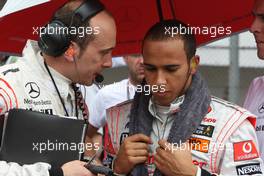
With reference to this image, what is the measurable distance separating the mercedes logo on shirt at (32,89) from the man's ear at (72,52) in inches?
8.1

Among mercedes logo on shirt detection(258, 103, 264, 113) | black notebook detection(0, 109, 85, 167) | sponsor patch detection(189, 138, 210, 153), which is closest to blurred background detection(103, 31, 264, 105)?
mercedes logo on shirt detection(258, 103, 264, 113)

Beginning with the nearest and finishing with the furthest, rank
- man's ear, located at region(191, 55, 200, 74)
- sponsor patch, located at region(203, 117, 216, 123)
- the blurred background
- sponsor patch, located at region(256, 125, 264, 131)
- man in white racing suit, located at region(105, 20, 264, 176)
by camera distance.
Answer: man in white racing suit, located at region(105, 20, 264, 176) < sponsor patch, located at region(203, 117, 216, 123) < man's ear, located at region(191, 55, 200, 74) < sponsor patch, located at region(256, 125, 264, 131) < the blurred background

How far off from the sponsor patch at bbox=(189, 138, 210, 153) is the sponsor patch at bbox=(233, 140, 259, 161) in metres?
0.13

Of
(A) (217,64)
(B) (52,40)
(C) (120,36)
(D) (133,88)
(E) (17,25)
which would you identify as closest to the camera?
(B) (52,40)

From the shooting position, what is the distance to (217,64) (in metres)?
7.31

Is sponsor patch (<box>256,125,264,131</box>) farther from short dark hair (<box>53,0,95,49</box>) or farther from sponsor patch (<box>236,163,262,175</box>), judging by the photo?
short dark hair (<box>53,0,95,49</box>)

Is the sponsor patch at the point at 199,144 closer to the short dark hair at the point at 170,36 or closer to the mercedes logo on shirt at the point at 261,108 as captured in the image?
the short dark hair at the point at 170,36

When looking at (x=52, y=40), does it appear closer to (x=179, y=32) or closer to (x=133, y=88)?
(x=179, y=32)

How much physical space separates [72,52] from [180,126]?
64 centimetres

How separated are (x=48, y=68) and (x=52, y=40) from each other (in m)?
0.17

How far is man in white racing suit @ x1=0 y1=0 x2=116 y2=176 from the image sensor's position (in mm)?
2746

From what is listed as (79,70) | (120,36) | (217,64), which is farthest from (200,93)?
(217,64)

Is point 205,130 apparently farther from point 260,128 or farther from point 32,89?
point 32,89

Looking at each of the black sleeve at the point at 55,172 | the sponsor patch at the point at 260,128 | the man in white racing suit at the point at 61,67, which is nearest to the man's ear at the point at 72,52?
the man in white racing suit at the point at 61,67
